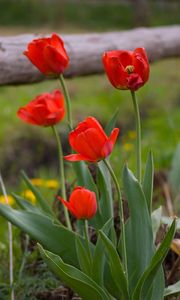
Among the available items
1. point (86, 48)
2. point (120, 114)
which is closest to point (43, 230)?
point (86, 48)

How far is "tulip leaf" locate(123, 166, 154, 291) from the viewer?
153 cm

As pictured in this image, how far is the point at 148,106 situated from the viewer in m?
6.08

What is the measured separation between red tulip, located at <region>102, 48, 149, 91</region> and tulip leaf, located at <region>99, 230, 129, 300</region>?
31cm

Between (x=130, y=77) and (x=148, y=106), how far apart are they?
4.67m

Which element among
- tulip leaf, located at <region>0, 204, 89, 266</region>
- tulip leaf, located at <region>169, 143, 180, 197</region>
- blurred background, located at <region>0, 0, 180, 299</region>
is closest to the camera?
tulip leaf, located at <region>0, 204, 89, 266</region>

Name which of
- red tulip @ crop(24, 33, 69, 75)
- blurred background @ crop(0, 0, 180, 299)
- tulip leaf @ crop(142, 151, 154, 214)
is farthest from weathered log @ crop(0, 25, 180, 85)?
tulip leaf @ crop(142, 151, 154, 214)

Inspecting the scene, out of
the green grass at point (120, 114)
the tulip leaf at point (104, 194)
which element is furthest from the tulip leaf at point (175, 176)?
the tulip leaf at point (104, 194)

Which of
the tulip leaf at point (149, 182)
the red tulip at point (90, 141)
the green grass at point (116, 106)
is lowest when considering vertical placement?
the green grass at point (116, 106)

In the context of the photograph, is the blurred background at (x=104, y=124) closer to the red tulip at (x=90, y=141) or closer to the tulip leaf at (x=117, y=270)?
the tulip leaf at (x=117, y=270)

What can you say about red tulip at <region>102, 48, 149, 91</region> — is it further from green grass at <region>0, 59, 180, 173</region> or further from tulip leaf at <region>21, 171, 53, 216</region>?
green grass at <region>0, 59, 180, 173</region>

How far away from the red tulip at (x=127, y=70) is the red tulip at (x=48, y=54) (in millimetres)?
139

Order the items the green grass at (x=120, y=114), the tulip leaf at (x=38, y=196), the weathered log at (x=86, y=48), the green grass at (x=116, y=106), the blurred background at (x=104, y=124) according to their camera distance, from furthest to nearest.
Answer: the green grass at (x=116, y=106) → the green grass at (x=120, y=114) → the blurred background at (x=104, y=124) → the weathered log at (x=86, y=48) → the tulip leaf at (x=38, y=196)

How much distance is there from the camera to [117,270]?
151cm

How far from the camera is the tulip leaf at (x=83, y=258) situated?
151 centimetres
